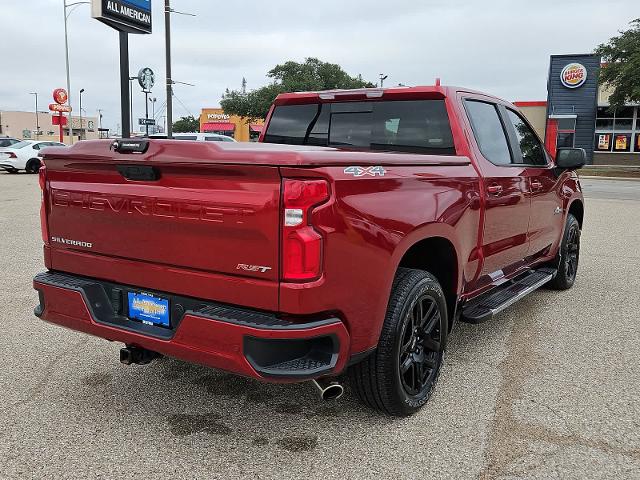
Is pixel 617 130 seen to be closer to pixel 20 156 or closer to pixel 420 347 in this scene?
pixel 20 156

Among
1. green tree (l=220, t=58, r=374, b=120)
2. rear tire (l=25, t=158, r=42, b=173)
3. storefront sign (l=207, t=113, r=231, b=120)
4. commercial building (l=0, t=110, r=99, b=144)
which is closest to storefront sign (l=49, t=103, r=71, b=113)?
Answer: green tree (l=220, t=58, r=374, b=120)

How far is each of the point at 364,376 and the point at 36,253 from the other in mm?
6283

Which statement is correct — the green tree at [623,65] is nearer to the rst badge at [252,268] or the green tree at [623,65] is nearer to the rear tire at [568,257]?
the rear tire at [568,257]

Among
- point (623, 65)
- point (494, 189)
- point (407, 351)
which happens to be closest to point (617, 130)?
point (623, 65)

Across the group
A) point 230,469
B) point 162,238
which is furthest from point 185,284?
point 230,469

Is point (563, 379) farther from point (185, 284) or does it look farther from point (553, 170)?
point (185, 284)

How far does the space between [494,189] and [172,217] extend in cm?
228

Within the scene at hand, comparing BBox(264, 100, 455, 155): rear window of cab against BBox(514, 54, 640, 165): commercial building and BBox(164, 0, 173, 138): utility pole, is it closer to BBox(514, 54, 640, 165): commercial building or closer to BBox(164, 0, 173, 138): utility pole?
BBox(164, 0, 173, 138): utility pole

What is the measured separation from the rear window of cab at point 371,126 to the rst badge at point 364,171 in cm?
128

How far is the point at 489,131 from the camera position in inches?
173

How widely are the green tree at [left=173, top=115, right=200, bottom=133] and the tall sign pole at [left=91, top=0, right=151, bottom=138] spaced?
3375 inches

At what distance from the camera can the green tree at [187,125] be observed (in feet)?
342

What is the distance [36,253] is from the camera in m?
7.89

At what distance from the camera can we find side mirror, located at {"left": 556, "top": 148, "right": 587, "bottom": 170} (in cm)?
514
